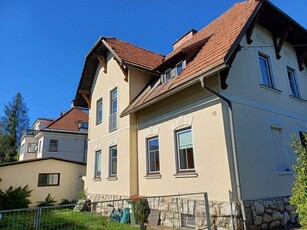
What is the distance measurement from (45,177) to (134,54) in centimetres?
1180

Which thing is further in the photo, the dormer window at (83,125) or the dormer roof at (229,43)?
the dormer window at (83,125)

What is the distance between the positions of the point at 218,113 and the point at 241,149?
1.29 metres

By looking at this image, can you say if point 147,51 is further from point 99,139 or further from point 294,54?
point 294,54

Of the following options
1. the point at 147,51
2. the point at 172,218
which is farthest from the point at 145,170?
the point at 147,51

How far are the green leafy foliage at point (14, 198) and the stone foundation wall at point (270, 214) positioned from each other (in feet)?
46.4

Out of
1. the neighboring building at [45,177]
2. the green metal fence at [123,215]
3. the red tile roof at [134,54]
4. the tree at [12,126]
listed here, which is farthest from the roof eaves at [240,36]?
the tree at [12,126]

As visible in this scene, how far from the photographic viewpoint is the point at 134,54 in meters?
13.0

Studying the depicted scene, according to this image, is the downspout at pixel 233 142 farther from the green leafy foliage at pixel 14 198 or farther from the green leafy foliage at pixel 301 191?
the green leafy foliage at pixel 14 198

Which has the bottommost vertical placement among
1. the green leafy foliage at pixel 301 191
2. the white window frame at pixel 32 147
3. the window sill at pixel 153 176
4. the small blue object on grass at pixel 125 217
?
the small blue object on grass at pixel 125 217

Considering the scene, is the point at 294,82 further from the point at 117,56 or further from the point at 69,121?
the point at 69,121

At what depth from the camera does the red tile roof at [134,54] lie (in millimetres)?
11767

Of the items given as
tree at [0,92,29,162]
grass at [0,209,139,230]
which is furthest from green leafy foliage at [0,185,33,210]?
tree at [0,92,29,162]

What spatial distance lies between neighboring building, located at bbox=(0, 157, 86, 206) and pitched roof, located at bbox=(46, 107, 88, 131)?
10.1 meters

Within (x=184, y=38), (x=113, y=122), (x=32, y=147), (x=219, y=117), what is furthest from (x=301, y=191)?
(x=32, y=147)
